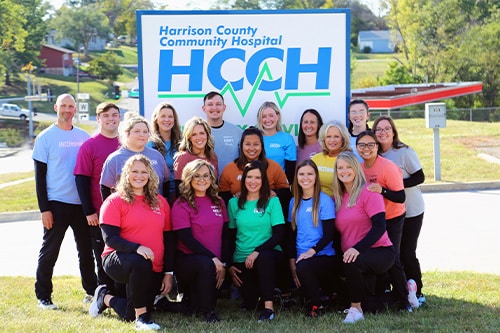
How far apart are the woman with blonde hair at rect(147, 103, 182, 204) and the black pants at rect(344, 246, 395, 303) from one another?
70.9 inches

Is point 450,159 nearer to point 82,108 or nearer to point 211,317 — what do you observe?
point 211,317

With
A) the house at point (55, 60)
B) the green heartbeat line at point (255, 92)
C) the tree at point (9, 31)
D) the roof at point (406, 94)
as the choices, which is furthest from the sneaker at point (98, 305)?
the house at point (55, 60)

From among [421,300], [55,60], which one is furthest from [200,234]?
[55,60]

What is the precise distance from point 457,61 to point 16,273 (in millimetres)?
49010

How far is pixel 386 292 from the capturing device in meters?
6.61

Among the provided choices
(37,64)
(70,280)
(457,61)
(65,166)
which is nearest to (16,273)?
(70,280)

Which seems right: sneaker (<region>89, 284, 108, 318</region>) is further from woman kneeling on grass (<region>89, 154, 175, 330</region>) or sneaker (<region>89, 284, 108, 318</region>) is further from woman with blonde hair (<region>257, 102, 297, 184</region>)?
woman with blonde hair (<region>257, 102, 297, 184</region>)

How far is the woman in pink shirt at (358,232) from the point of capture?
242 inches

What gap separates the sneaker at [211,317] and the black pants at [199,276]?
0.03 metres

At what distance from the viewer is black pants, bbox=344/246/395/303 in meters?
6.16

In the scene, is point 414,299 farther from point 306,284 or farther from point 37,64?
point 37,64

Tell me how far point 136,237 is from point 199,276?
2.08 feet

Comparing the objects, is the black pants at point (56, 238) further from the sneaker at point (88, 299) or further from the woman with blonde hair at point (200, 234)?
the woman with blonde hair at point (200, 234)

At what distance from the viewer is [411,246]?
22.5 ft
